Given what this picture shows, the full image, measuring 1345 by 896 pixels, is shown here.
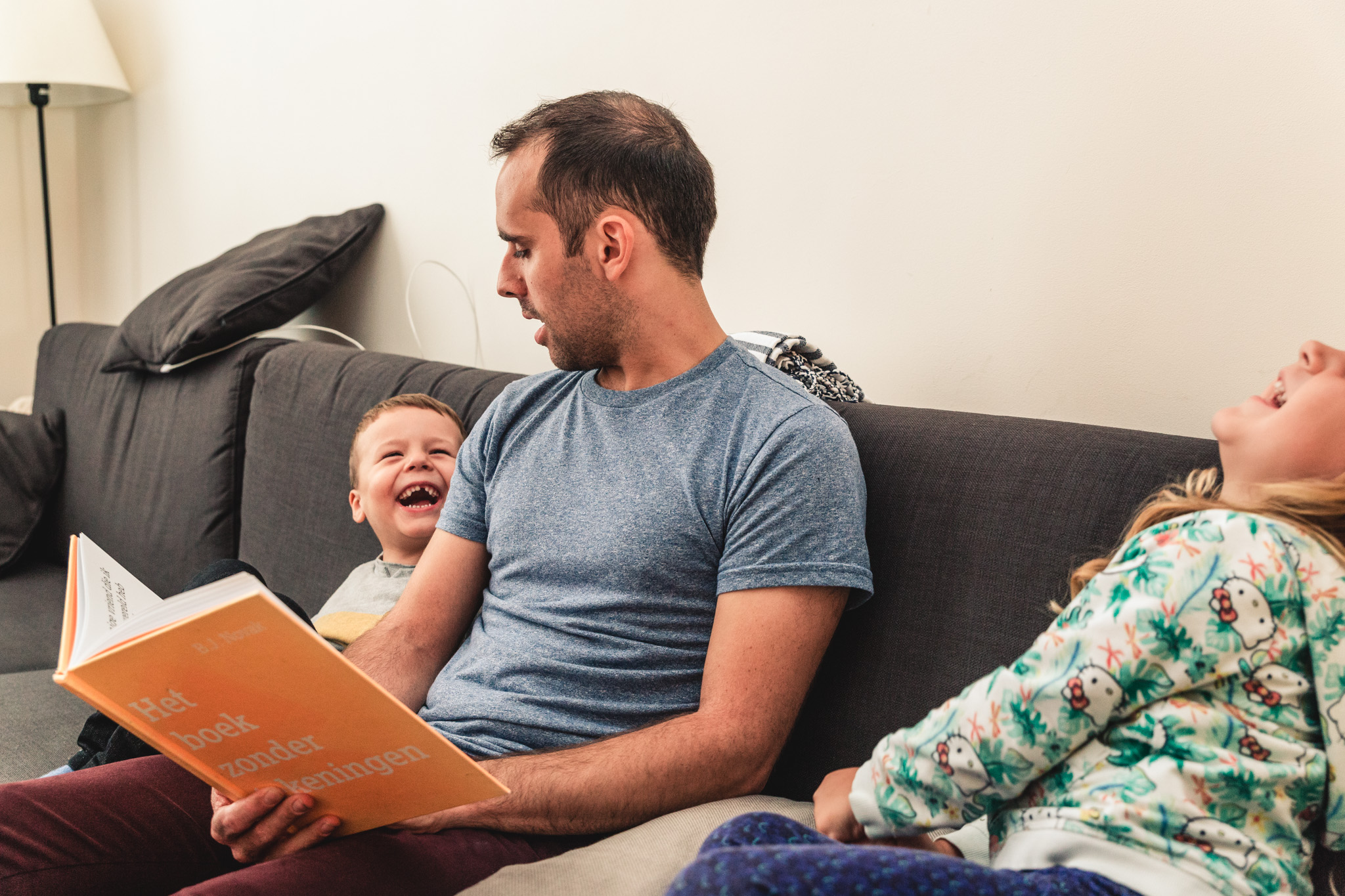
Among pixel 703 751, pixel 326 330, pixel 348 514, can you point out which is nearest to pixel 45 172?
pixel 326 330

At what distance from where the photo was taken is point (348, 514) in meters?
1.67

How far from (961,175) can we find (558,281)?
50 cm

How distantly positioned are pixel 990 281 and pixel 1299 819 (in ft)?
2.28

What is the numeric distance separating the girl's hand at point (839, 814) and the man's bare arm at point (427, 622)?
53cm

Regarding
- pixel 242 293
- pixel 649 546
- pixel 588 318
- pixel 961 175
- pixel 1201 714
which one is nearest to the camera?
pixel 1201 714

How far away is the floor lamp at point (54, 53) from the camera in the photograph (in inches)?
108

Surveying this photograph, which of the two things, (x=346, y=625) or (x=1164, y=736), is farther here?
(x=346, y=625)

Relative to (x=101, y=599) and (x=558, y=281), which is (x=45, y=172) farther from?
(x=101, y=599)

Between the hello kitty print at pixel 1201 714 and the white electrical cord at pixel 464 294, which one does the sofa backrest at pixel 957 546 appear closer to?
the hello kitty print at pixel 1201 714

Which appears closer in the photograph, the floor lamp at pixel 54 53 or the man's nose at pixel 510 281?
the man's nose at pixel 510 281

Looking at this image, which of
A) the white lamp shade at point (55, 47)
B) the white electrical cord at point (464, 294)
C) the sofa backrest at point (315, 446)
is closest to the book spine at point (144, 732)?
the sofa backrest at point (315, 446)

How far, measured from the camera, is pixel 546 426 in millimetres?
1219

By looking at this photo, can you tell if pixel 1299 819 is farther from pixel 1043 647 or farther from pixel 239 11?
pixel 239 11

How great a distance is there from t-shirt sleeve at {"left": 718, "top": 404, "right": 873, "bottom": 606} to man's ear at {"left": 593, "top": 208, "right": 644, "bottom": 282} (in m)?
0.26
